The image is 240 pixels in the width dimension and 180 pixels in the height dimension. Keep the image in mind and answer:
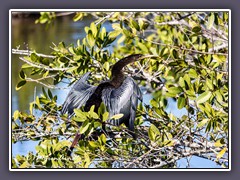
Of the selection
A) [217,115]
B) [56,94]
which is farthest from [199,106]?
[56,94]

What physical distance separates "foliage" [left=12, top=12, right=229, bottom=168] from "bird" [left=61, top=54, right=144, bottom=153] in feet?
0.16

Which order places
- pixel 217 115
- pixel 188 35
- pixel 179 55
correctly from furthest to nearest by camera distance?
pixel 188 35, pixel 179 55, pixel 217 115

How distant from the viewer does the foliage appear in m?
4.90

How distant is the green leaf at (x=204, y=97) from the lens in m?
4.81

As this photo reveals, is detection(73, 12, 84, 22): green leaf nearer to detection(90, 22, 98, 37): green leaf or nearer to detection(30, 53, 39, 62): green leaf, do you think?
detection(90, 22, 98, 37): green leaf

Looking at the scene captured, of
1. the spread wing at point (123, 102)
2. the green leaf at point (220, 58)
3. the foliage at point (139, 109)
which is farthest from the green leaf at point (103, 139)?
the green leaf at point (220, 58)

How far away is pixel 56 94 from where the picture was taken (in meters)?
5.14

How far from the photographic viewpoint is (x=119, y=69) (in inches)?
202

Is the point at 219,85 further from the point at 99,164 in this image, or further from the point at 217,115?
the point at 99,164

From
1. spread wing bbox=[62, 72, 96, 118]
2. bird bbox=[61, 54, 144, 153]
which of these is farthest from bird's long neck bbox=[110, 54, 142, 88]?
spread wing bbox=[62, 72, 96, 118]

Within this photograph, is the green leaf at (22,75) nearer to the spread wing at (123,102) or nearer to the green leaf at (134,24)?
the spread wing at (123,102)

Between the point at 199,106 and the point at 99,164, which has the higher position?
the point at 199,106

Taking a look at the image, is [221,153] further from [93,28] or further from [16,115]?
[16,115]
